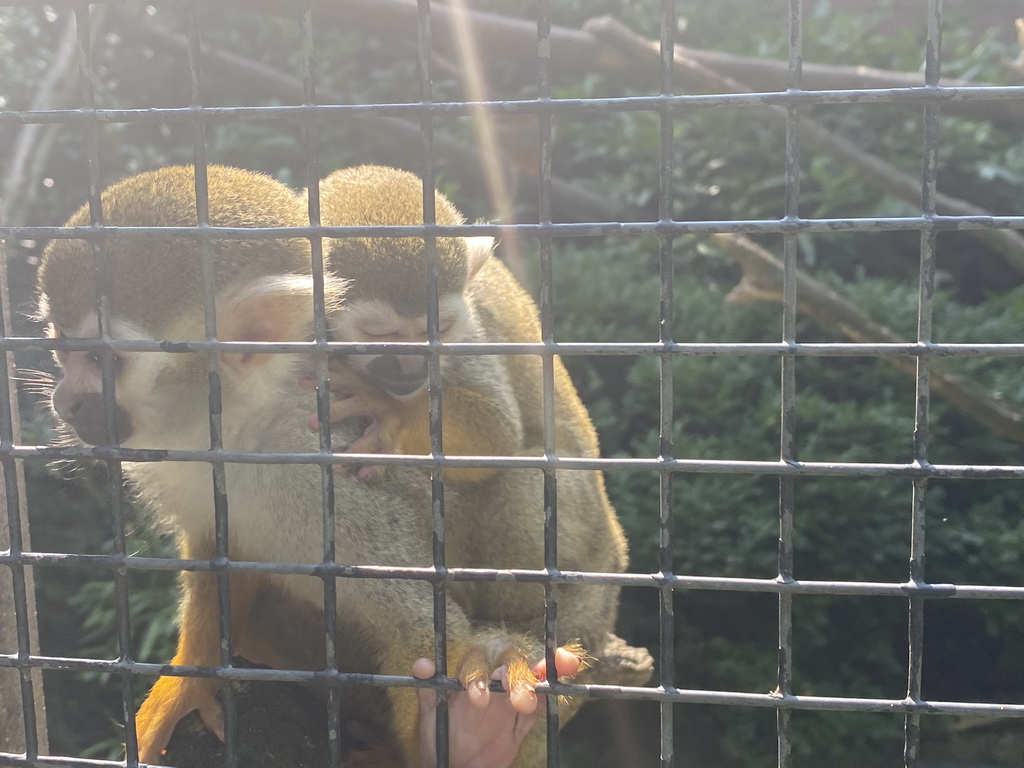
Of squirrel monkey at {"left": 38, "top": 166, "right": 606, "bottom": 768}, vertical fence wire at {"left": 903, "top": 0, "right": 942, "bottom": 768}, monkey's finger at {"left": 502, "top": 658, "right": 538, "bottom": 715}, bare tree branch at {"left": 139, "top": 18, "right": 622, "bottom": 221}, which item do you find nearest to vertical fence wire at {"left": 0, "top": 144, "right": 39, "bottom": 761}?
squirrel monkey at {"left": 38, "top": 166, "right": 606, "bottom": 768}

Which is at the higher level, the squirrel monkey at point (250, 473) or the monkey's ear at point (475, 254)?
the monkey's ear at point (475, 254)

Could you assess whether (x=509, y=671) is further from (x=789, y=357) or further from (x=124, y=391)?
(x=124, y=391)

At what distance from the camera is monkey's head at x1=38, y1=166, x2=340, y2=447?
1.47 meters

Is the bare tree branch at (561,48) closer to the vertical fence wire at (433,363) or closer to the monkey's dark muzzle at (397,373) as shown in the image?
the monkey's dark muzzle at (397,373)

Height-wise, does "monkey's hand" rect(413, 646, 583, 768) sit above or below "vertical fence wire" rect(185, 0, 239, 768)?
below

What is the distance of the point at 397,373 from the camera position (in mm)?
1847

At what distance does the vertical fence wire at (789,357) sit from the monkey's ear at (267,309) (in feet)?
2.55

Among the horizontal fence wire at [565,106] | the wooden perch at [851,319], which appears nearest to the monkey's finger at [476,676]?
the horizontal fence wire at [565,106]

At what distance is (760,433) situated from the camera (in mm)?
3625

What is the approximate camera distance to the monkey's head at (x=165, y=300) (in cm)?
147

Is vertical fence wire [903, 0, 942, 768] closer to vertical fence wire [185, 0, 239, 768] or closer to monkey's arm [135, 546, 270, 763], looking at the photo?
vertical fence wire [185, 0, 239, 768]

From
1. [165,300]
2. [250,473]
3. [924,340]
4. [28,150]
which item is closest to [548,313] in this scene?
[924,340]

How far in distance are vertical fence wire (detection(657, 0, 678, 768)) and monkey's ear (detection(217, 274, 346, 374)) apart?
2.13 ft

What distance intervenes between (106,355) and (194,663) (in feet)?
3.04
